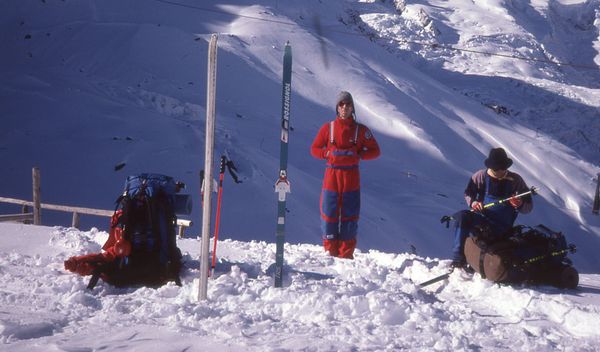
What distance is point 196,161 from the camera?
13.6 metres

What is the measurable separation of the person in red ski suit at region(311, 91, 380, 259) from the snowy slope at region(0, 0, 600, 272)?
582cm

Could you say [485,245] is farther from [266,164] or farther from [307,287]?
[266,164]

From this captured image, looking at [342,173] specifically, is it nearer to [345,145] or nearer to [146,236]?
[345,145]

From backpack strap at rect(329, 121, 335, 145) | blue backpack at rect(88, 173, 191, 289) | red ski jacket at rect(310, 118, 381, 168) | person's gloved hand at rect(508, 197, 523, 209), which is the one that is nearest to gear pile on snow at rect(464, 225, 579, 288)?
person's gloved hand at rect(508, 197, 523, 209)

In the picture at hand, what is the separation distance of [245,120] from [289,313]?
17055 millimetres

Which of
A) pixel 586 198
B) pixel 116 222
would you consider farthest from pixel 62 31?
pixel 586 198

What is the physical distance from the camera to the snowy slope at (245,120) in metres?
13.1

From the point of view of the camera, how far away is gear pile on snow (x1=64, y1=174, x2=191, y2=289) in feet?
13.4

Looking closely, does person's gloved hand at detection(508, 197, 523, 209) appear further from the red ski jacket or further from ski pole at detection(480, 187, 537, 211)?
the red ski jacket

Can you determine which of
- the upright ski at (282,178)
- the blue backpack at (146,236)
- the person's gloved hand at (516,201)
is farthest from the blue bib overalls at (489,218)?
the blue backpack at (146,236)

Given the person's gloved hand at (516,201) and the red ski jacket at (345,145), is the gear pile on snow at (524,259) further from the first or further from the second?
the red ski jacket at (345,145)

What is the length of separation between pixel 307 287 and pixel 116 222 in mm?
1750

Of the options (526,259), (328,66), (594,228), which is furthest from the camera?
(328,66)

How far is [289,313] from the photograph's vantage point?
3525 mm
